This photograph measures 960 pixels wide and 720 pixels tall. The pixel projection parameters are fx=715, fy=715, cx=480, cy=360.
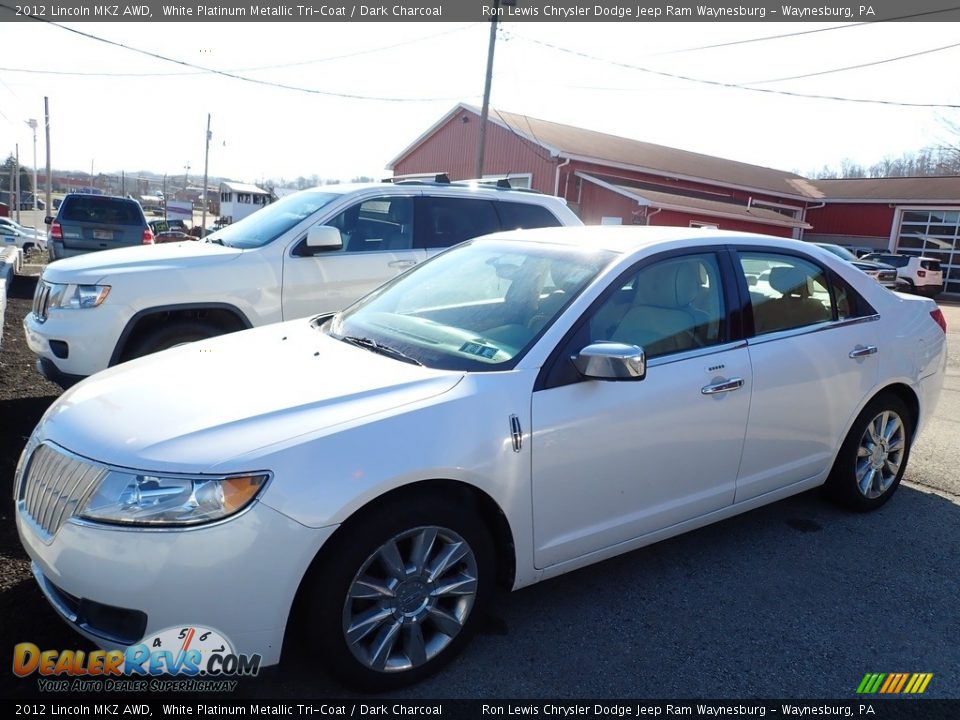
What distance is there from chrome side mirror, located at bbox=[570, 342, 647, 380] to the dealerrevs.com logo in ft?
5.25

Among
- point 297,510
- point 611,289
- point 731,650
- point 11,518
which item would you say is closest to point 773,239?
point 611,289

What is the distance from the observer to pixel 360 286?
604 cm

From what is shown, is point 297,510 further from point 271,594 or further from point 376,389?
point 376,389

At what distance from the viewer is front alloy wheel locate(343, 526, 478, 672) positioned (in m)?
2.53

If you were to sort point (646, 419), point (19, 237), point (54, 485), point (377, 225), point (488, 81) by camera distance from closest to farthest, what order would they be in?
1. point (54, 485)
2. point (646, 419)
3. point (377, 225)
4. point (488, 81)
5. point (19, 237)

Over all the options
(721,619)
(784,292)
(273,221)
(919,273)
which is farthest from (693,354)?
(919,273)

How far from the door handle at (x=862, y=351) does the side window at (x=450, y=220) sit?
3.38 meters

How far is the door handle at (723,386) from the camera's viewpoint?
337 cm

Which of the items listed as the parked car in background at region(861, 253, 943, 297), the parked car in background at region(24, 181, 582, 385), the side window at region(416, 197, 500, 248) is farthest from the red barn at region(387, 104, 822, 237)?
the parked car in background at region(24, 181, 582, 385)

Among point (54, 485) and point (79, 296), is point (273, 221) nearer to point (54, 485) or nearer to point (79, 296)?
point (79, 296)

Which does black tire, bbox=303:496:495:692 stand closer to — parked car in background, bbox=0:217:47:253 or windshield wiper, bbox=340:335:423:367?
windshield wiper, bbox=340:335:423:367

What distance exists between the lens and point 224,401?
8.77ft

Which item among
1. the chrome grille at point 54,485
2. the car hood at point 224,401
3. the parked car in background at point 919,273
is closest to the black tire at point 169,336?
the car hood at point 224,401

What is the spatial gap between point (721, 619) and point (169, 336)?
426 centimetres
